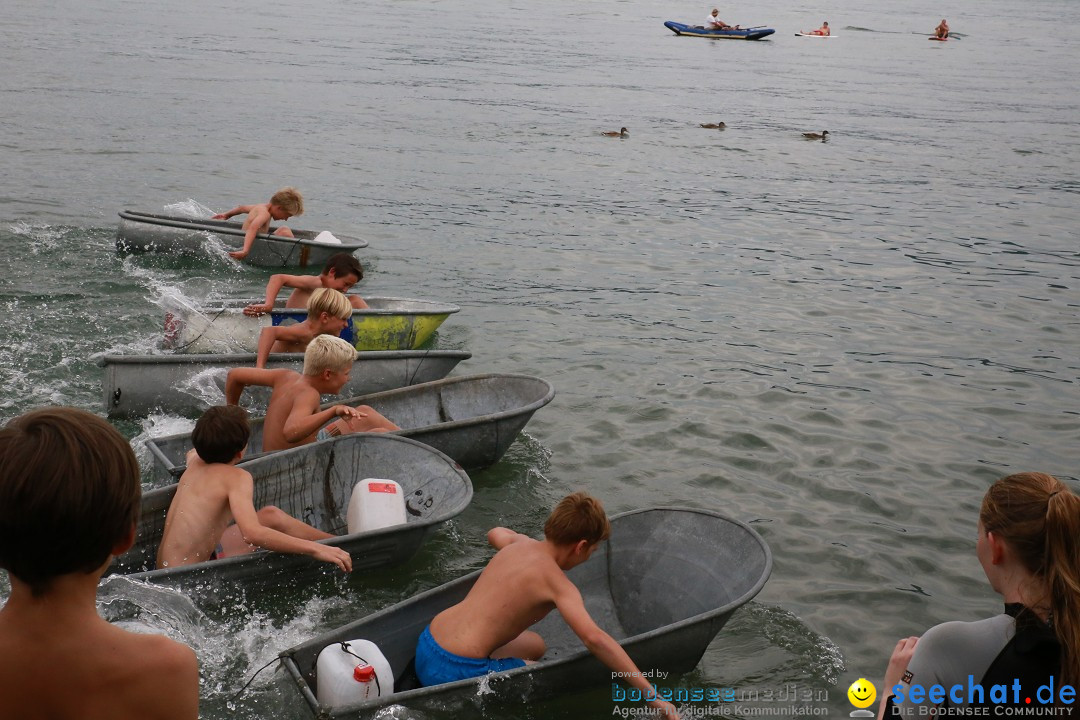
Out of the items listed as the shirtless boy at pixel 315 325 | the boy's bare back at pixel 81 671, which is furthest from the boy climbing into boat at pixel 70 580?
the shirtless boy at pixel 315 325

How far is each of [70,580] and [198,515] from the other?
388cm

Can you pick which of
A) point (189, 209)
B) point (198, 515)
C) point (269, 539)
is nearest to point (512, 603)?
point (269, 539)

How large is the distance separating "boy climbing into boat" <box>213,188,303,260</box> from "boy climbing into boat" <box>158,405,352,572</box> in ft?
23.2

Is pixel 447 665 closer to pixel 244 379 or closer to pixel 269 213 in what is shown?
pixel 244 379

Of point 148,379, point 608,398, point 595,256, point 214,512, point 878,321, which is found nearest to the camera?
point 214,512

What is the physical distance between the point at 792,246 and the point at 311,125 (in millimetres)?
13960

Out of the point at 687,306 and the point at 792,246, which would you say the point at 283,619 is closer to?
the point at 687,306

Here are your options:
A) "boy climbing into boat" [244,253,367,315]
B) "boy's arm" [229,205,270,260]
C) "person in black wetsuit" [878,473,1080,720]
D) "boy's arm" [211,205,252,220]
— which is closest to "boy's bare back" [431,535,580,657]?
"person in black wetsuit" [878,473,1080,720]

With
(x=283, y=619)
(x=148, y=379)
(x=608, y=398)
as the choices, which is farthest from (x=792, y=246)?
(x=283, y=619)

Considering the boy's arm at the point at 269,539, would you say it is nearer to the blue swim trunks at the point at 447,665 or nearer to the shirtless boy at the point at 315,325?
the blue swim trunks at the point at 447,665

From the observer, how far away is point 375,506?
7070 mm

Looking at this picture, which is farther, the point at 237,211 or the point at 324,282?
the point at 237,211

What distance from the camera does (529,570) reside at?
213 inches

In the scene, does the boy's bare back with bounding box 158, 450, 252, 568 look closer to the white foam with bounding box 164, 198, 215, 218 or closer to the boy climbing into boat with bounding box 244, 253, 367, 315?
the boy climbing into boat with bounding box 244, 253, 367, 315
